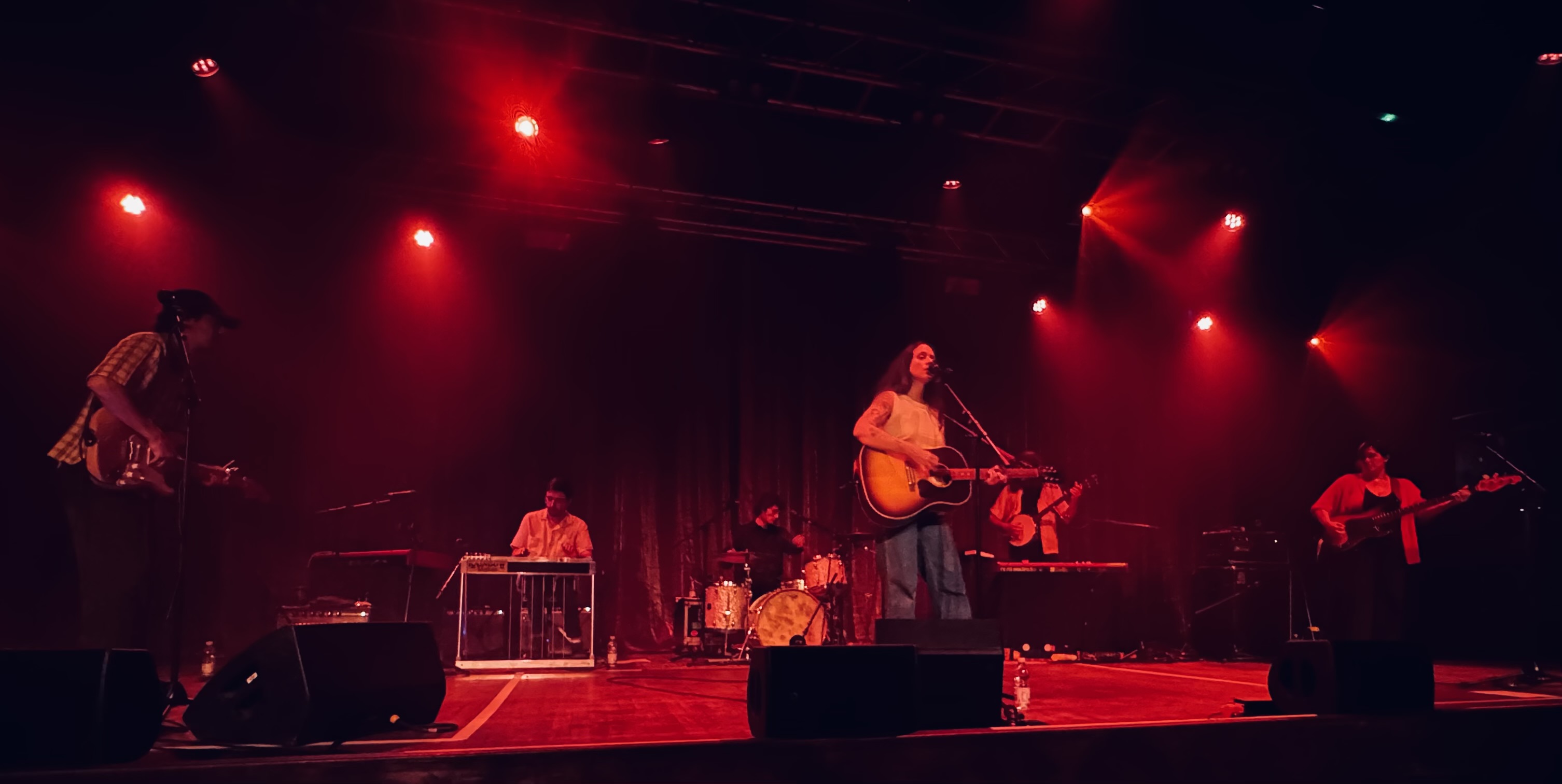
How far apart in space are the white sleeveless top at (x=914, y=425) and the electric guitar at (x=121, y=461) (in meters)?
3.71

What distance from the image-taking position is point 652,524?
10930 millimetres

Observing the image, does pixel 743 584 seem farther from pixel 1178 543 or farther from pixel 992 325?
pixel 1178 543

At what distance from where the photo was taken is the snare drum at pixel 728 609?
9.22 metres

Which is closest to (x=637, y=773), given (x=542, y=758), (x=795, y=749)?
(x=542, y=758)

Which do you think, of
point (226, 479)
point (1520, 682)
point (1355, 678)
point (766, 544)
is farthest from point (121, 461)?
point (1520, 682)

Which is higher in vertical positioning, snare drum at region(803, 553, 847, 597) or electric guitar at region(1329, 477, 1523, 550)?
electric guitar at region(1329, 477, 1523, 550)

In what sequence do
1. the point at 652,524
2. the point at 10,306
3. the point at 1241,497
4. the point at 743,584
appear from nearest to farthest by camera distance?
1. the point at 10,306
2. the point at 743,584
3. the point at 652,524
4. the point at 1241,497

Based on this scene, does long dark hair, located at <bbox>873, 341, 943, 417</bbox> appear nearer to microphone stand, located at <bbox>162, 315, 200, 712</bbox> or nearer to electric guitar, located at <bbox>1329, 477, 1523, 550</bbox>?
microphone stand, located at <bbox>162, 315, 200, 712</bbox>

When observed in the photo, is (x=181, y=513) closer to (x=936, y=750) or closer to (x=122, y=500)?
(x=122, y=500)

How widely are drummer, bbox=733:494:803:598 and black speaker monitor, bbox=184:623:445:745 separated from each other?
20.7ft

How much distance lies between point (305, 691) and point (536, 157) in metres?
7.46

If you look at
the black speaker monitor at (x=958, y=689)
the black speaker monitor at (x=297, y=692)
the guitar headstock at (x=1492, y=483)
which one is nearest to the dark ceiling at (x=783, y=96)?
the guitar headstock at (x=1492, y=483)

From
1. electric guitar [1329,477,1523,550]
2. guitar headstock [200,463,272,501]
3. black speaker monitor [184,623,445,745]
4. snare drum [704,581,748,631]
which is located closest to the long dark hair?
black speaker monitor [184,623,445,745]

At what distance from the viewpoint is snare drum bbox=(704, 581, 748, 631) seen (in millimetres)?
9219
